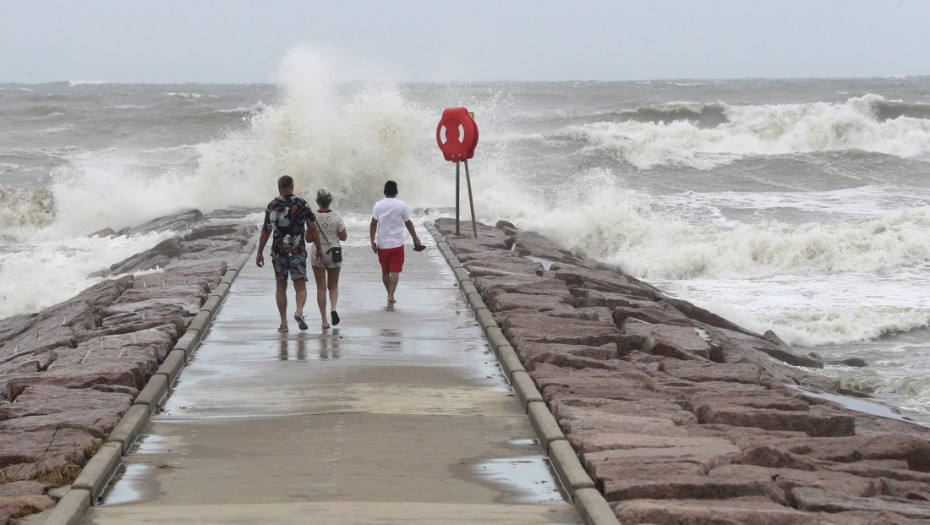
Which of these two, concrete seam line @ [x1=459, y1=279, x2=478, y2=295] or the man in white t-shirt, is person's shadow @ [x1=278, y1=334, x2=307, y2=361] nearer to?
the man in white t-shirt

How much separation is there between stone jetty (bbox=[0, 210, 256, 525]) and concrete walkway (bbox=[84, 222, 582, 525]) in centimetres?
27

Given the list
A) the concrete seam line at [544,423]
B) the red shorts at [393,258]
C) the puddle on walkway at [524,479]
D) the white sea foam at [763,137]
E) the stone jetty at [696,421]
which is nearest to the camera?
the stone jetty at [696,421]

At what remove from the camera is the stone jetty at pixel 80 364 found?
17.4 ft

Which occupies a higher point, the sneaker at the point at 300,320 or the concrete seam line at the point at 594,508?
the concrete seam line at the point at 594,508

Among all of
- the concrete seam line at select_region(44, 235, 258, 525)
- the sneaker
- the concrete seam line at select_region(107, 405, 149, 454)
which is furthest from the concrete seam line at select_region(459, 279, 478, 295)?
the concrete seam line at select_region(107, 405, 149, 454)

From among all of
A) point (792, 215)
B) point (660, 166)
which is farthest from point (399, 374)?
point (660, 166)

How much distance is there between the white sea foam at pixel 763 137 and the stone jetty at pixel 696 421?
76.6ft

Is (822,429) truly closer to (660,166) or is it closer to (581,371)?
(581,371)

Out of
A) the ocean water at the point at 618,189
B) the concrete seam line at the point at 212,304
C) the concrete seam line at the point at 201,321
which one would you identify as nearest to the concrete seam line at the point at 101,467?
the concrete seam line at the point at 201,321

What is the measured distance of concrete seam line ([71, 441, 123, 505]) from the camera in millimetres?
4926

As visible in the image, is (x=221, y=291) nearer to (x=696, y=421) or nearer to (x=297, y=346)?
(x=297, y=346)

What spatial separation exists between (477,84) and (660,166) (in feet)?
105

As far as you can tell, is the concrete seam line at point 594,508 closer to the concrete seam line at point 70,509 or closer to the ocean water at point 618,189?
the concrete seam line at point 70,509

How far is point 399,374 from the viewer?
762 cm
